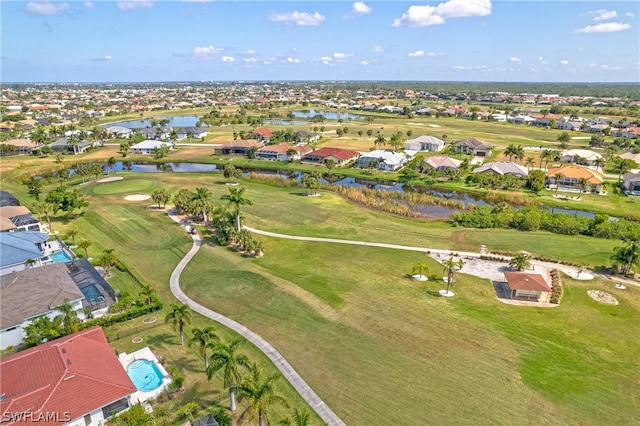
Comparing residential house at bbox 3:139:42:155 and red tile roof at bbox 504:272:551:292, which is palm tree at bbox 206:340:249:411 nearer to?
→ red tile roof at bbox 504:272:551:292

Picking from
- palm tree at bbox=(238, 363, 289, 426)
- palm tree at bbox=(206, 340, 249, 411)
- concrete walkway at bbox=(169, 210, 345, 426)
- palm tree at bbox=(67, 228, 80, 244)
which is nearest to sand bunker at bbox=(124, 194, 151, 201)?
palm tree at bbox=(67, 228, 80, 244)

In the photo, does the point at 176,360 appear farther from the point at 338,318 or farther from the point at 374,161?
the point at 374,161

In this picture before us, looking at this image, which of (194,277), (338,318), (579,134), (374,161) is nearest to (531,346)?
(338,318)

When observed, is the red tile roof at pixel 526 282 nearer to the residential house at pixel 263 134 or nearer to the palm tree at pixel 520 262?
the palm tree at pixel 520 262

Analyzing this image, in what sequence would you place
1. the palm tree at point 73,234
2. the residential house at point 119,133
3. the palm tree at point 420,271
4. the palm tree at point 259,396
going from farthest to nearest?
Answer: the residential house at point 119,133 < the palm tree at point 73,234 < the palm tree at point 420,271 < the palm tree at point 259,396

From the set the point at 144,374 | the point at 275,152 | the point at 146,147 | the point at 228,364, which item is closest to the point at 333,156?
the point at 275,152

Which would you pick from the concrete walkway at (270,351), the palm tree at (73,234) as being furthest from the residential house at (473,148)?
the palm tree at (73,234)
